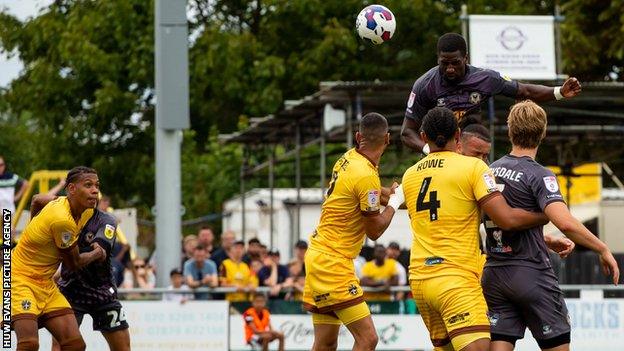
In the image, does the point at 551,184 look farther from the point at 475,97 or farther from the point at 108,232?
the point at 108,232

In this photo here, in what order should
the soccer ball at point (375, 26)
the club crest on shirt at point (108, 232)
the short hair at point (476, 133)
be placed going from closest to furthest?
the short hair at point (476, 133) < the soccer ball at point (375, 26) < the club crest on shirt at point (108, 232)

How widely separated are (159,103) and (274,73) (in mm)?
14210

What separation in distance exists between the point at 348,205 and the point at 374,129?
25.8 inches

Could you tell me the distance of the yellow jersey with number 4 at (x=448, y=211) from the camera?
984 centimetres

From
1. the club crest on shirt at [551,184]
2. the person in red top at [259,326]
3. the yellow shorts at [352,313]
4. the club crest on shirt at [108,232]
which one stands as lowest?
the person in red top at [259,326]

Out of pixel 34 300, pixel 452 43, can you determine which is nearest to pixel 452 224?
pixel 452 43

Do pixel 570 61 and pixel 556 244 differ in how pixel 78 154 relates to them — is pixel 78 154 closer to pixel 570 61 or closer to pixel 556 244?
pixel 570 61

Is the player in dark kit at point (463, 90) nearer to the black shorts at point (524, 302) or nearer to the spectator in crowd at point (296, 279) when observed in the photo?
the black shorts at point (524, 302)

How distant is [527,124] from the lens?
32.9 ft

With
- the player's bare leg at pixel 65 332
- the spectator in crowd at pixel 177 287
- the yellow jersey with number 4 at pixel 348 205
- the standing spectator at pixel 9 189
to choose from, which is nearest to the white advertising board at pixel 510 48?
the spectator in crowd at pixel 177 287

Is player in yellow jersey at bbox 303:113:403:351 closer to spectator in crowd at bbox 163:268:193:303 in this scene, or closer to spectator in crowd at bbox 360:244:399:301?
spectator in crowd at bbox 163:268:193:303

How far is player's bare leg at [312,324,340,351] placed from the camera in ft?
39.7

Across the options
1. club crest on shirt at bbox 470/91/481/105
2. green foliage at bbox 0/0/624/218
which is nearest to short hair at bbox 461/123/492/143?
club crest on shirt at bbox 470/91/481/105

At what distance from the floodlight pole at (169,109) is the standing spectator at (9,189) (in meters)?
2.15
